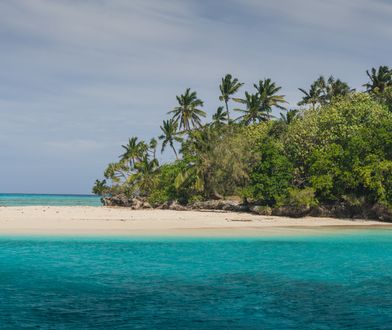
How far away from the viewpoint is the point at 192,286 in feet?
46.1

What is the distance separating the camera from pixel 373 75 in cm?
6981

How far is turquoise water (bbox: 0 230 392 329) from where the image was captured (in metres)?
10.2

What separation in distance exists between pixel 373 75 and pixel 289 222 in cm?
3919

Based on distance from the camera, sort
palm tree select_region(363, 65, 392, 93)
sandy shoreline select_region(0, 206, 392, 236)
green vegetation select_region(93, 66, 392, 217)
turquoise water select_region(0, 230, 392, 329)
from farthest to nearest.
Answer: palm tree select_region(363, 65, 392, 93), green vegetation select_region(93, 66, 392, 217), sandy shoreline select_region(0, 206, 392, 236), turquoise water select_region(0, 230, 392, 329)

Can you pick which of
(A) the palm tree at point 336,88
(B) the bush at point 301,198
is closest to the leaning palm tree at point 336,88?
(A) the palm tree at point 336,88

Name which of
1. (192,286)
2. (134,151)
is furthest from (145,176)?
(192,286)

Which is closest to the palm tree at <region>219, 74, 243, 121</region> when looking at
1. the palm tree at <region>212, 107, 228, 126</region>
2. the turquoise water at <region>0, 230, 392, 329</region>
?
the palm tree at <region>212, 107, 228, 126</region>

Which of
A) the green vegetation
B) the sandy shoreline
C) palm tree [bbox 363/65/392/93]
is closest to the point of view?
the sandy shoreline

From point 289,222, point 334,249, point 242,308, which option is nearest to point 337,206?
point 289,222

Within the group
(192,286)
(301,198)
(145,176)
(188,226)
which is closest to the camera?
(192,286)

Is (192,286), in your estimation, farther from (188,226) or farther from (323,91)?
(323,91)

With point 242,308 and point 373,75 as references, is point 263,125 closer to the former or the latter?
point 373,75

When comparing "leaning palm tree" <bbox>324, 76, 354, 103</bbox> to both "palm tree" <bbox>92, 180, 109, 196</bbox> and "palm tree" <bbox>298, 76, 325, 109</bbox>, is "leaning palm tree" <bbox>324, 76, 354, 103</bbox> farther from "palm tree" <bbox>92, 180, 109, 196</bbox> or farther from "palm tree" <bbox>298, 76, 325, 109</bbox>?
"palm tree" <bbox>92, 180, 109, 196</bbox>

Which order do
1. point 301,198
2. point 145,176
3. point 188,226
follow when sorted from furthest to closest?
point 145,176 < point 301,198 < point 188,226
